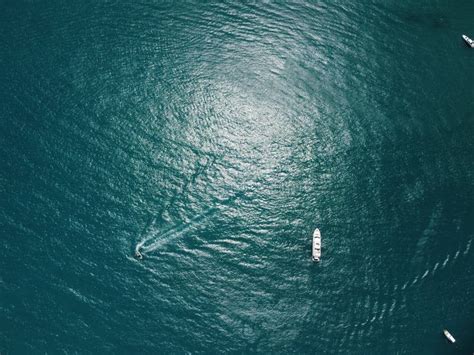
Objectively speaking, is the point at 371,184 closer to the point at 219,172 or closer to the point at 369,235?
the point at 369,235

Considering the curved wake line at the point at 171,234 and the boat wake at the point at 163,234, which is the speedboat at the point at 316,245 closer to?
the boat wake at the point at 163,234

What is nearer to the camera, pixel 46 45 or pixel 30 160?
pixel 30 160

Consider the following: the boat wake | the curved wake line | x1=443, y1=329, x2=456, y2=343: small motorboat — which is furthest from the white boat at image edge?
x1=443, y1=329, x2=456, y2=343: small motorboat

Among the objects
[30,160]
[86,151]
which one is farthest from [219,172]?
[30,160]

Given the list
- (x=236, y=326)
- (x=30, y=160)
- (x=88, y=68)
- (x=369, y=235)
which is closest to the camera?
(x=236, y=326)

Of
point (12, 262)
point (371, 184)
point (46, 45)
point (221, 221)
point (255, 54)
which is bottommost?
point (12, 262)

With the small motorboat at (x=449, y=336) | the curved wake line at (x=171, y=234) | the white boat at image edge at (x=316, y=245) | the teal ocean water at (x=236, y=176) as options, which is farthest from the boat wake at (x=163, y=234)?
the small motorboat at (x=449, y=336)

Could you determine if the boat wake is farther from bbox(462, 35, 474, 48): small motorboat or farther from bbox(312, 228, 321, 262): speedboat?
bbox(462, 35, 474, 48): small motorboat

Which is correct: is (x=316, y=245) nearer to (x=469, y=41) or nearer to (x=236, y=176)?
(x=236, y=176)
